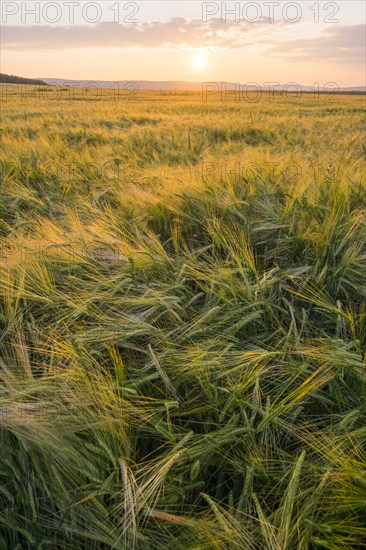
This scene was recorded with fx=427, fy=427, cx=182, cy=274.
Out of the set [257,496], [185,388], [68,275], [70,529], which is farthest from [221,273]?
[70,529]

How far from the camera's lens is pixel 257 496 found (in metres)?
0.99

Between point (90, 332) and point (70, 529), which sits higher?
point (90, 332)


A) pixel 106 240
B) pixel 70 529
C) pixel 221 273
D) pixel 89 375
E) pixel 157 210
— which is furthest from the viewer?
pixel 157 210

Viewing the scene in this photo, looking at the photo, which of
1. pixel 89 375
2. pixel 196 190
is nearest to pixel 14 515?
pixel 89 375

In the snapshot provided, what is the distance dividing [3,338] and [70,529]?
2.23 ft

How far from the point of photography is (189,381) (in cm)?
124

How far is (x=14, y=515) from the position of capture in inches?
37.3

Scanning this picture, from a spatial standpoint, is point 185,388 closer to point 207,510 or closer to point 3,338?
point 207,510

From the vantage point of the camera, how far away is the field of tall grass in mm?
924

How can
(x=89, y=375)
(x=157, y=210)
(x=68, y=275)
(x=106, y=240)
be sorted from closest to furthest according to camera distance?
(x=89, y=375) < (x=68, y=275) < (x=106, y=240) < (x=157, y=210)

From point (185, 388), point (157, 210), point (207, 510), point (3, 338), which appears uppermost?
point (157, 210)

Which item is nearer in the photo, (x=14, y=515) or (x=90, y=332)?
(x=14, y=515)

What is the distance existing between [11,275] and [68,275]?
21 cm

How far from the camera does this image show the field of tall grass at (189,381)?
0.92 m
